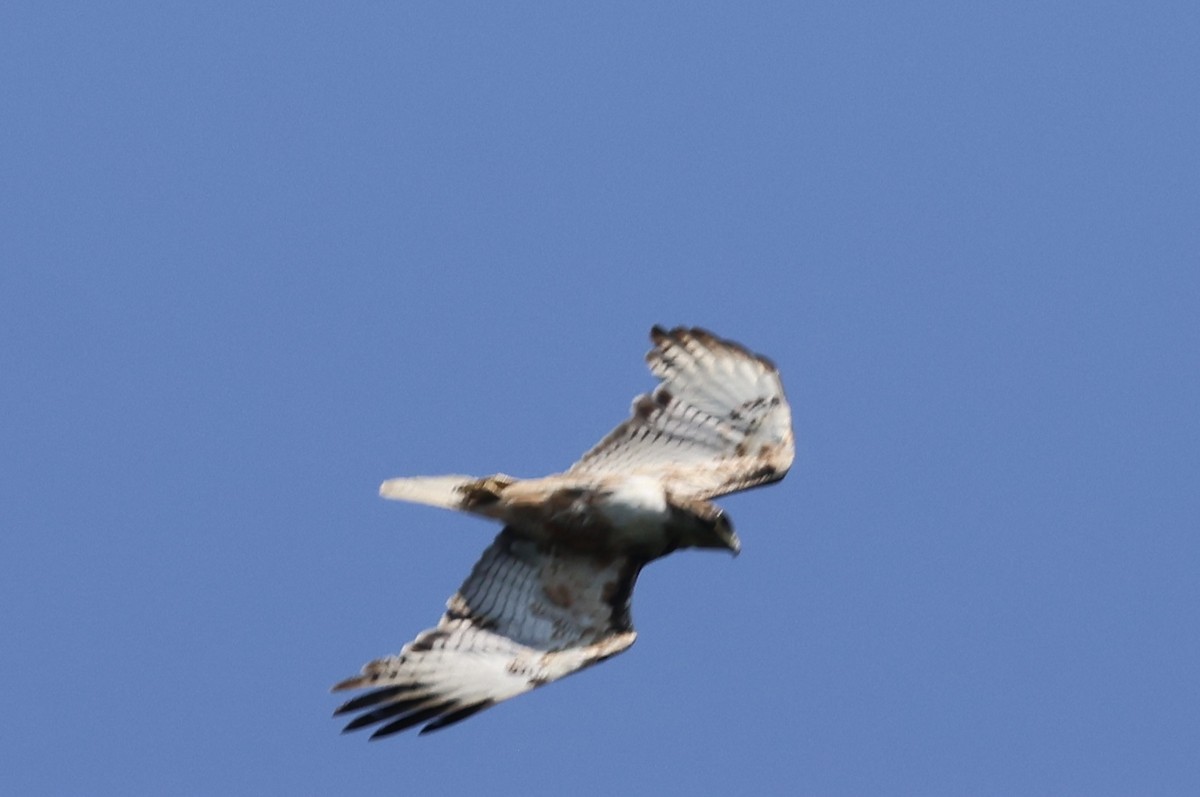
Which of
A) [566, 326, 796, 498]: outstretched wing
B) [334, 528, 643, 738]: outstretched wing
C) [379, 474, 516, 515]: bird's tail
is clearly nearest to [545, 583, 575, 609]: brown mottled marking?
[334, 528, 643, 738]: outstretched wing

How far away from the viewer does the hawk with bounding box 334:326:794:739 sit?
18.1 metres

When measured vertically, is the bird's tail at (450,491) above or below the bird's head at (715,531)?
above

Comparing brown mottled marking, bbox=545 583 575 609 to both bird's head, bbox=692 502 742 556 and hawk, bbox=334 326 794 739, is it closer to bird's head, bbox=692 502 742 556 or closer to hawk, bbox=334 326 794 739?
hawk, bbox=334 326 794 739

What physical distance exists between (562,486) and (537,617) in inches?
33.0

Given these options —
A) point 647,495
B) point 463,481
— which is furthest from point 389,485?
point 647,495

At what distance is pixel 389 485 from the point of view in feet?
63.9

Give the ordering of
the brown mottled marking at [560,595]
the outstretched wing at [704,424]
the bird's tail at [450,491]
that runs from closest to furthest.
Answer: the brown mottled marking at [560,595] < the bird's tail at [450,491] < the outstretched wing at [704,424]

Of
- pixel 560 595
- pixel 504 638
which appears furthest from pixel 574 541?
pixel 504 638

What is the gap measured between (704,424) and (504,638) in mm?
2419

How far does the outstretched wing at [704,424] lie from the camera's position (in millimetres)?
19875

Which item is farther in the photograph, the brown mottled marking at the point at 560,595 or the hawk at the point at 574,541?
the brown mottled marking at the point at 560,595

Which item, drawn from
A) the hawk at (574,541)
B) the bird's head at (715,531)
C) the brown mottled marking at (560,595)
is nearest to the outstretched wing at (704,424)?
the hawk at (574,541)

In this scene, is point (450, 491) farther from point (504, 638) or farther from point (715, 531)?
point (715, 531)

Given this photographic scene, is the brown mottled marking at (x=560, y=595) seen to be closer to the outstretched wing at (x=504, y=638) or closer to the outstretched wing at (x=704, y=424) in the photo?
the outstretched wing at (x=504, y=638)
